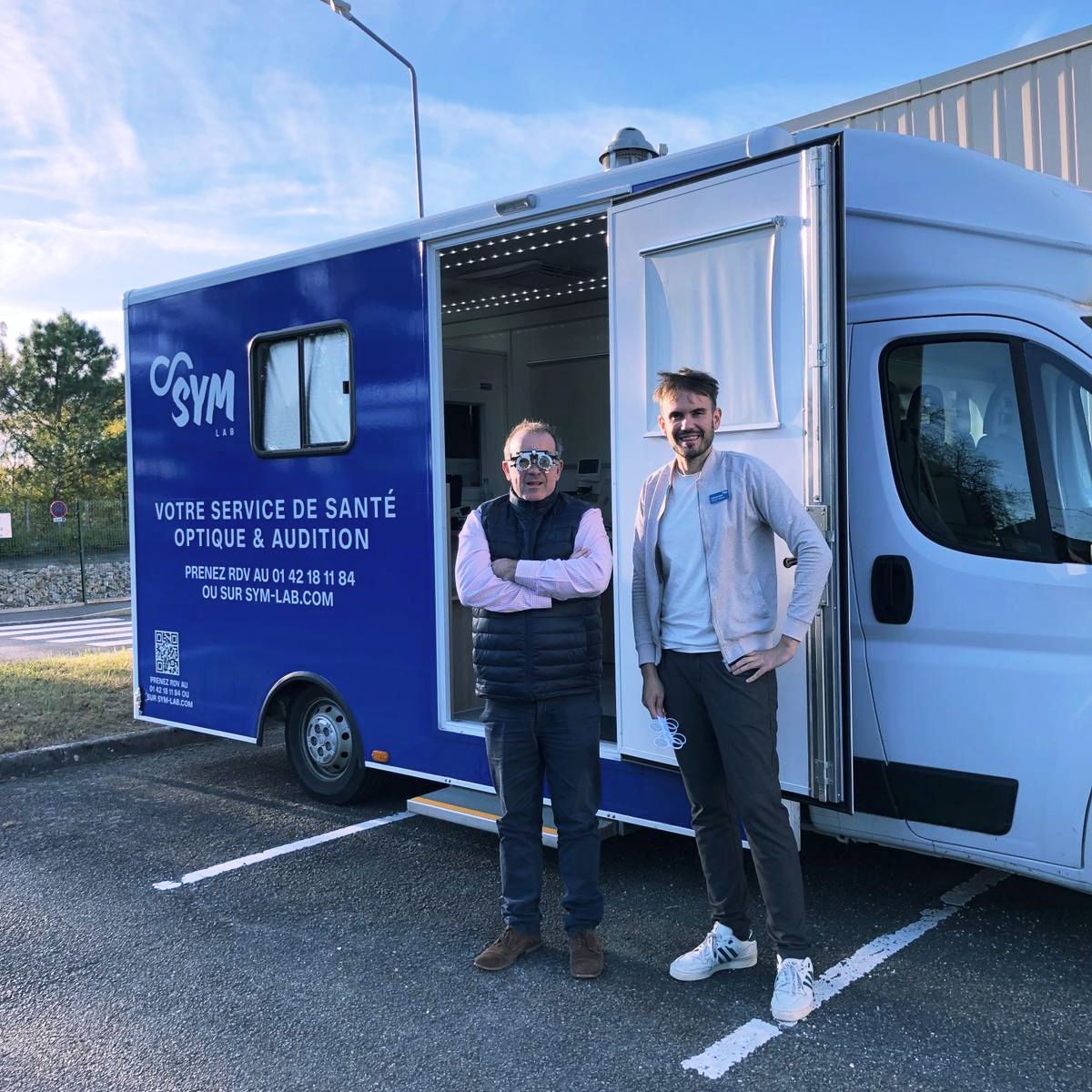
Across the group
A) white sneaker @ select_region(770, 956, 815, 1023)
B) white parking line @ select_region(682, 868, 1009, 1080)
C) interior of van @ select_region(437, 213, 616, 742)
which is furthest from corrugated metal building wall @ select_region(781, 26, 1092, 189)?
white sneaker @ select_region(770, 956, 815, 1023)

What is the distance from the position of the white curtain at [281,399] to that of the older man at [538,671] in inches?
80.4

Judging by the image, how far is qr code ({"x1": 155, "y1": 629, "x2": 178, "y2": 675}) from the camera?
6066 mm

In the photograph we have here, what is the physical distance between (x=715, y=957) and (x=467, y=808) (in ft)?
4.91

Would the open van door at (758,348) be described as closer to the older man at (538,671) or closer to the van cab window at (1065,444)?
the older man at (538,671)

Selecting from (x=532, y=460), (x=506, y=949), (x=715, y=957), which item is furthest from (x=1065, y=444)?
(x=506, y=949)

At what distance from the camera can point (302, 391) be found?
5.23 m

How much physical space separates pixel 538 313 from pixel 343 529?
2339 millimetres

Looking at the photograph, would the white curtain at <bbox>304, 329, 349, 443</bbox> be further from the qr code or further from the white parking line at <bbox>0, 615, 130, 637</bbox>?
the white parking line at <bbox>0, 615, 130, 637</bbox>

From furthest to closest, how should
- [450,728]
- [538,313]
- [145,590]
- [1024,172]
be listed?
[538,313]
[145,590]
[450,728]
[1024,172]

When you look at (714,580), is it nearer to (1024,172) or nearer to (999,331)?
(999,331)

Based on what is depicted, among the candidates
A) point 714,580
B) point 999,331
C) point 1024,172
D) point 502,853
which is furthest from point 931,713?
point 1024,172

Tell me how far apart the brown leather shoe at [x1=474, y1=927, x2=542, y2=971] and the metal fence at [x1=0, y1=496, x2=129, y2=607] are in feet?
69.3

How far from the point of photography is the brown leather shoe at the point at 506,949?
3572 millimetres

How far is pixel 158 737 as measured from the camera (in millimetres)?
7109
